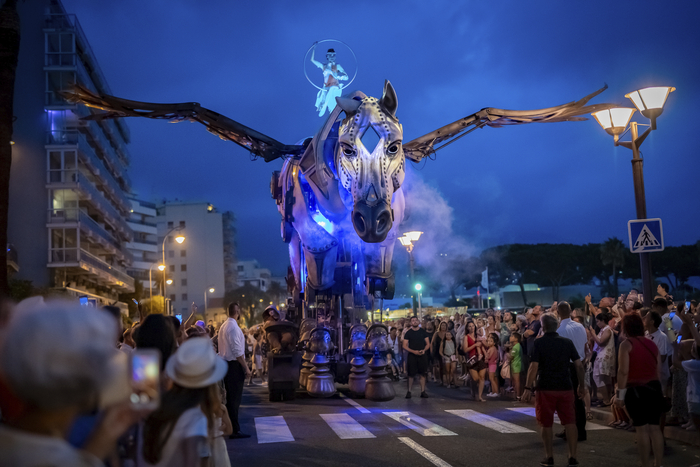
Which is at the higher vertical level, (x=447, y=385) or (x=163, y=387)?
(x=163, y=387)

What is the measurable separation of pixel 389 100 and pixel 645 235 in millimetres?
4630

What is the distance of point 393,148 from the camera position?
10945mm

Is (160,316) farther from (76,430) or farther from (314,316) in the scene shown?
(314,316)

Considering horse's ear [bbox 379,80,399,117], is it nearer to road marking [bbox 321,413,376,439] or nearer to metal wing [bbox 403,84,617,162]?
metal wing [bbox 403,84,617,162]

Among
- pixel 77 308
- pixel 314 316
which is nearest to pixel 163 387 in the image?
pixel 77 308

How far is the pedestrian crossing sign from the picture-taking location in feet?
36.8

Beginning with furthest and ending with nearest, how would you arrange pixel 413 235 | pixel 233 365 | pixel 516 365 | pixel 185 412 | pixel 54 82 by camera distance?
1. pixel 54 82
2. pixel 413 235
3. pixel 516 365
4. pixel 233 365
5. pixel 185 412

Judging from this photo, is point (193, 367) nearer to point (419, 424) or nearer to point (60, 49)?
point (419, 424)

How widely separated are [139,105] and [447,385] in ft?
38.5

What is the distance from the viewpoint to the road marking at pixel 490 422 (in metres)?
10.4

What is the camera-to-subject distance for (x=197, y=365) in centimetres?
354

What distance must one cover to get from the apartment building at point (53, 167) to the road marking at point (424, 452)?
3454 cm

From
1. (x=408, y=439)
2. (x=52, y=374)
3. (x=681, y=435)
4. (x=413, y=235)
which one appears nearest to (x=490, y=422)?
(x=408, y=439)

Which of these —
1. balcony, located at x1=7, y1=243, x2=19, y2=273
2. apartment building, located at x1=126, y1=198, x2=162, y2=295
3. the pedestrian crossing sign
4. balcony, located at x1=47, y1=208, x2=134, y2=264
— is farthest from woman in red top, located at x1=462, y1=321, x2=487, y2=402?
apartment building, located at x1=126, y1=198, x2=162, y2=295
